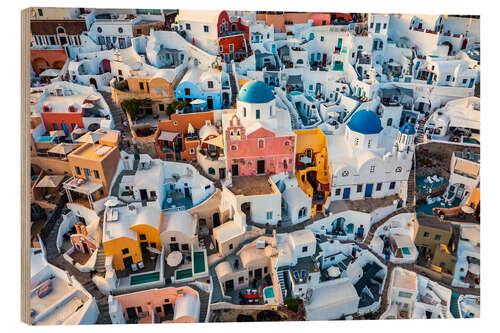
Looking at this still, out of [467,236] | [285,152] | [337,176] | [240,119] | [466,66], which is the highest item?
[466,66]

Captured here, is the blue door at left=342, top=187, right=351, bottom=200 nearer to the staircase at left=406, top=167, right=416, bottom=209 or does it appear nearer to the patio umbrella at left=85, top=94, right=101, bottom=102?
the staircase at left=406, top=167, right=416, bottom=209

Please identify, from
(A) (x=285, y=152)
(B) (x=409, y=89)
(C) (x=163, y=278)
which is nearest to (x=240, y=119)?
(A) (x=285, y=152)

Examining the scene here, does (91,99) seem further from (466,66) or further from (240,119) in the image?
(466,66)

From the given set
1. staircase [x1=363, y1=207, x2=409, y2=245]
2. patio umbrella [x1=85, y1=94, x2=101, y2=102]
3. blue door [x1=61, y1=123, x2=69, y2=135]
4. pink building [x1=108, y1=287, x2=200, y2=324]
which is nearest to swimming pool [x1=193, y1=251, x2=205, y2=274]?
pink building [x1=108, y1=287, x2=200, y2=324]

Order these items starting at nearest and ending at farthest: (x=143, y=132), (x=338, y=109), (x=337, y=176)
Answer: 1. (x=337, y=176)
2. (x=143, y=132)
3. (x=338, y=109)

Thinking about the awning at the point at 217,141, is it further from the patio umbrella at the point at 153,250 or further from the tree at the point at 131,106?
the patio umbrella at the point at 153,250

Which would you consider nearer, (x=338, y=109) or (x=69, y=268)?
(x=69, y=268)

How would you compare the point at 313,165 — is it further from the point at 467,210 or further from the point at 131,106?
the point at 131,106

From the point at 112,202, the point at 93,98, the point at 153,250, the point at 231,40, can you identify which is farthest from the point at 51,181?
the point at 231,40
